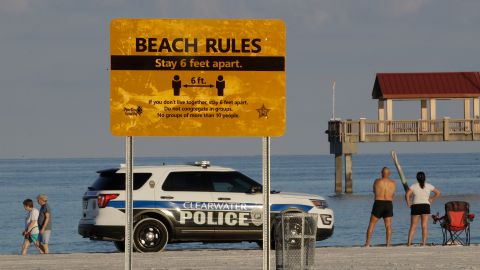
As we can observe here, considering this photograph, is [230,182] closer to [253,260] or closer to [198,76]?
[253,260]

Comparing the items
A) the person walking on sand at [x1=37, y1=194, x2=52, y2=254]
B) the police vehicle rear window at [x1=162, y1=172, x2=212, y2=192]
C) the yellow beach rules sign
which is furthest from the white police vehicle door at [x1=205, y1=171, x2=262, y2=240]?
the yellow beach rules sign

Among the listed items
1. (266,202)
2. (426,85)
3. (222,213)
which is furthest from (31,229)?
(426,85)

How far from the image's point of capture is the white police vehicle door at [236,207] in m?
25.6

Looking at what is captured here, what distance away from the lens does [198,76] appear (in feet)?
55.1

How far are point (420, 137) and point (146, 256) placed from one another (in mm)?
42798

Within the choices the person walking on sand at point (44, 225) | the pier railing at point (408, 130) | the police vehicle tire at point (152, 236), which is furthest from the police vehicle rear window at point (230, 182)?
the pier railing at point (408, 130)

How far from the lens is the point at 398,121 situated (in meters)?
66.0

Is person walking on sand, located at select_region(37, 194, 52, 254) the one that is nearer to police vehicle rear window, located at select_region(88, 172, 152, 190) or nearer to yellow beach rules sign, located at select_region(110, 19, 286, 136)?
police vehicle rear window, located at select_region(88, 172, 152, 190)

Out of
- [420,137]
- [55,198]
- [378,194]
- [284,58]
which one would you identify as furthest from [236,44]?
[55,198]

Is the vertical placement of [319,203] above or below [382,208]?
above

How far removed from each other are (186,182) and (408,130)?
41.1 meters

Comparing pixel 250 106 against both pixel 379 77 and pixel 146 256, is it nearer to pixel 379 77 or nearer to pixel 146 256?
pixel 146 256

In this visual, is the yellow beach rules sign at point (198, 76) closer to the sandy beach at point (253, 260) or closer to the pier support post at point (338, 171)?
the sandy beach at point (253, 260)

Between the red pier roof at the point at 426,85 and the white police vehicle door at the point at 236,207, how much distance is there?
4706 cm
